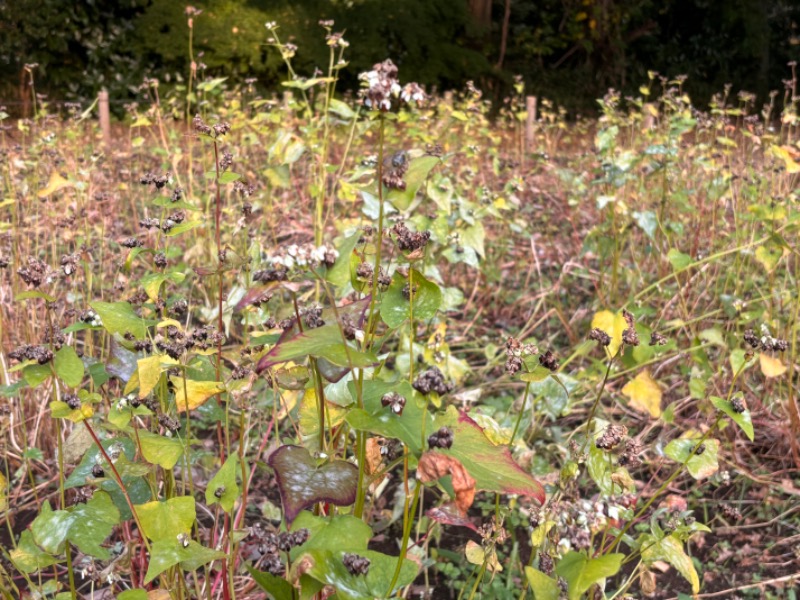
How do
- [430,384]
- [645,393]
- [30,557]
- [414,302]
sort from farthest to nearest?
[645,393] < [30,557] < [414,302] < [430,384]

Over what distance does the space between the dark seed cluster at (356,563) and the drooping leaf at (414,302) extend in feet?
1.06

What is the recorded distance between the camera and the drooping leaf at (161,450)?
4.09 feet

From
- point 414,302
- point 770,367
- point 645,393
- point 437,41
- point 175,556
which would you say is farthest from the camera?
point 437,41

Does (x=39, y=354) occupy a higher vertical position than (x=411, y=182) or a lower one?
lower

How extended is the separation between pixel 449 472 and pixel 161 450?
0.52 metres

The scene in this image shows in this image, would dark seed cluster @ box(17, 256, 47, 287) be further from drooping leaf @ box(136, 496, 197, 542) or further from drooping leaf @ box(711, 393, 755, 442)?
drooping leaf @ box(711, 393, 755, 442)

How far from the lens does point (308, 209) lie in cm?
470

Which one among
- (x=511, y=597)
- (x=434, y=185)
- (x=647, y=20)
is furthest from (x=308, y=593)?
(x=647, y=20)

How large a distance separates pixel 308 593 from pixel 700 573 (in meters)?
1.38

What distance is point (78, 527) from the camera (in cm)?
125

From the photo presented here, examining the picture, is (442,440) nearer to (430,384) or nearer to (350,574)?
(430,384)

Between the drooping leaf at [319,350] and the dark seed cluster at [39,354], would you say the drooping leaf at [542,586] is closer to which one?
the drooping leaf at [319,350]

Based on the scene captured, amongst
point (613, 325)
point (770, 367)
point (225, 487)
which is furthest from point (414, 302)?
point (770, 367)

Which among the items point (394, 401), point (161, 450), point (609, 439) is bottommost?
point (161, 450)
